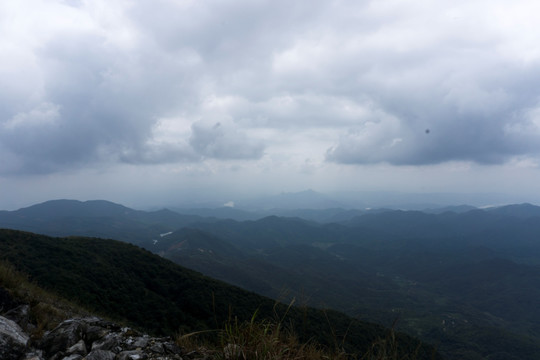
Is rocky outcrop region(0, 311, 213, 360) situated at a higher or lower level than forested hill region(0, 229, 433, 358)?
higher

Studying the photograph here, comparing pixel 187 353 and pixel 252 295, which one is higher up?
pixel 187 353

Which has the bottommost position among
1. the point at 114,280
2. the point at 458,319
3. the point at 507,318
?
the point at 507,318

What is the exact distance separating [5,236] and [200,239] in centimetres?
15982

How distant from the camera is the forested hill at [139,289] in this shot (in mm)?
26328

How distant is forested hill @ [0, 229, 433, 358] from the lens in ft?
86.4

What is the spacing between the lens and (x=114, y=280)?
34.0 meters

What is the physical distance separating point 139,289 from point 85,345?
35.6 m

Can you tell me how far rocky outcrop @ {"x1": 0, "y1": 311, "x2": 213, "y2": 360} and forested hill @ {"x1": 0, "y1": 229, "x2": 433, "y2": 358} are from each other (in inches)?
814

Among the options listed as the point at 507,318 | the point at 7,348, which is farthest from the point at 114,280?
the point at 507,318

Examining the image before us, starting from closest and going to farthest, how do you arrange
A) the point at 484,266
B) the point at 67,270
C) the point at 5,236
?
the point at 67,270, the point at 5,236, the point at 484,266

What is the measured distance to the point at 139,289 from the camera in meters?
34.0

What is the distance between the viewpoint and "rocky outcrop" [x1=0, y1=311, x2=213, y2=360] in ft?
11.5

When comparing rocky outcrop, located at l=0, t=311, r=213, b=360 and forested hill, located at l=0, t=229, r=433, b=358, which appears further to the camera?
forested hill, located at l=0, t=229, r=433, b=358

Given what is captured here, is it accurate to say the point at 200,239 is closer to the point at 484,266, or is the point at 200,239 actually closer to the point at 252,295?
the point at 252,295
